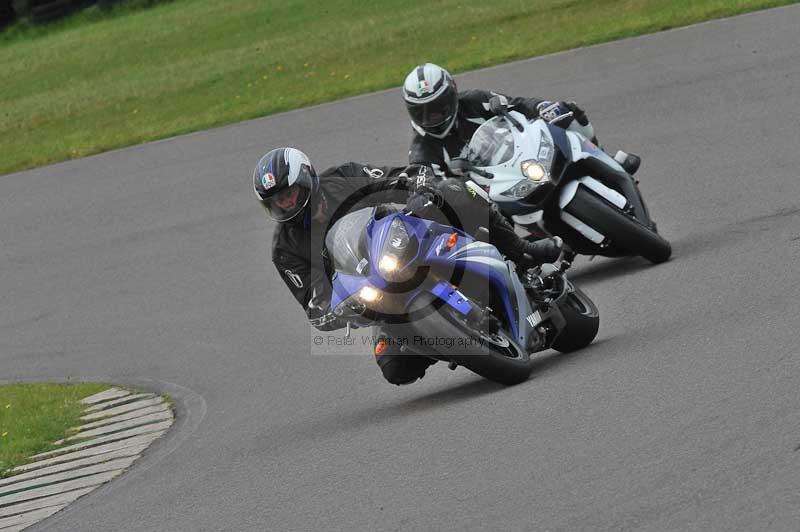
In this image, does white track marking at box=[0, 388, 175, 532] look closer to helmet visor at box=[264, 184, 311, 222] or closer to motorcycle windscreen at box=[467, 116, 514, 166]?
helmet visor at box=[264, 184, 311, 222]

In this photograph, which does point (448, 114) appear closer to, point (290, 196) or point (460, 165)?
point (460, 165)

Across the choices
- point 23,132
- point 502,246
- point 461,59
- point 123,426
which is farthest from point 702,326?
point 23,132

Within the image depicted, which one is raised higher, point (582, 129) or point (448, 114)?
point (448, 114)

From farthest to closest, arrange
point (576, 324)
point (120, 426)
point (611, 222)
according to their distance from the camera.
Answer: point (120, 426) < point (611, 222) < point (576, 324)

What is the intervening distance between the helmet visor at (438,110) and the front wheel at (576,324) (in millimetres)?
1867

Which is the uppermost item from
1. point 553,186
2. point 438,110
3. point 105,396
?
point 438,110

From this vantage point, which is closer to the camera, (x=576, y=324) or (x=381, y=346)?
(x=381, y=346)

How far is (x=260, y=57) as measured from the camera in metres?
23.2

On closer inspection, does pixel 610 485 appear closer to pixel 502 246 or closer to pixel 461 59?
pixel 502 246

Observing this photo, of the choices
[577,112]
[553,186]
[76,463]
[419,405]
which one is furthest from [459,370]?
[76,463]

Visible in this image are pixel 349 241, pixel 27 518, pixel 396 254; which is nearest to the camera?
pixel 396 254

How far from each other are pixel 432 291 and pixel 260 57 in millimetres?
16730

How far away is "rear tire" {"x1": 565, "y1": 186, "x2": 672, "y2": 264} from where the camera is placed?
911 cm

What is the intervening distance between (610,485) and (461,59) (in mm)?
13829
